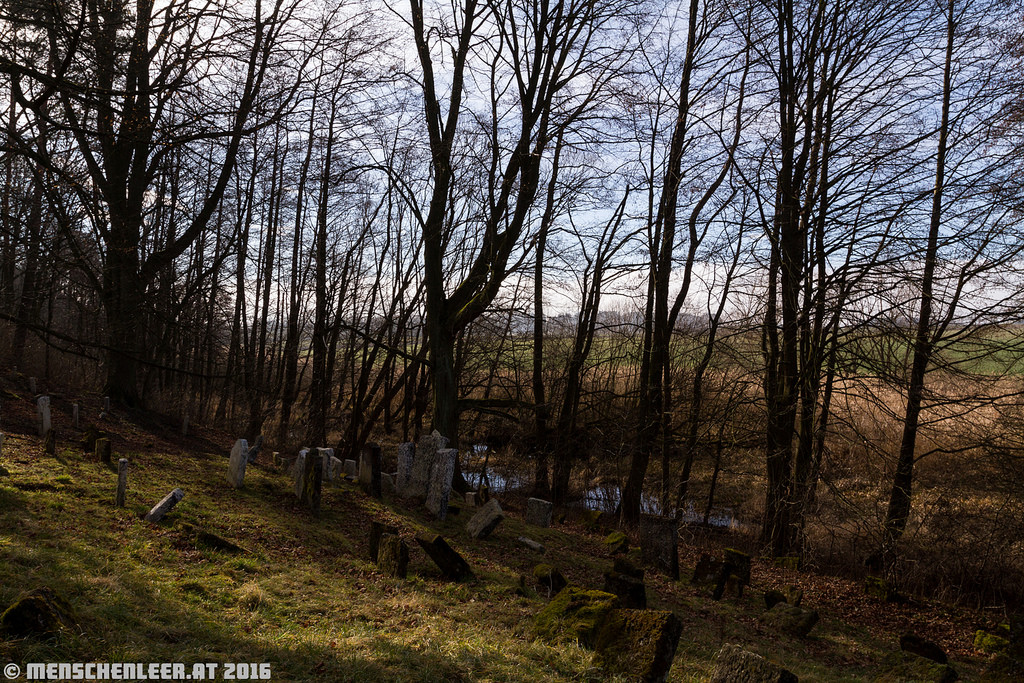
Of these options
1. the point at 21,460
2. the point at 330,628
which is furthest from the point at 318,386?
the point at 330,628

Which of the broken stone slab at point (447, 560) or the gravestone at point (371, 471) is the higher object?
the gravestone at point (371, 471)

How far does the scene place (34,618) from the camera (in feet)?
11.5

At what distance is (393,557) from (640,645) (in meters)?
3.27

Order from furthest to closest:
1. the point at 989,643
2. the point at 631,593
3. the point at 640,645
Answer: the point at 989,643 < the point at 631,593 < the point at 640,645

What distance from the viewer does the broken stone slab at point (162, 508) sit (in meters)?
6.67

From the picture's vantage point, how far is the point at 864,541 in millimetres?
11406

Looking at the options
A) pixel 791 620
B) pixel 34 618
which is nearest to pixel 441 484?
pixel 791 620

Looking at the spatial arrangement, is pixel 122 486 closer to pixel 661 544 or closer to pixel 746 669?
pixel 746 669

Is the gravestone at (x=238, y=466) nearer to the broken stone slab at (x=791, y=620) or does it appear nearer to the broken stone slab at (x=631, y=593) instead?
the broken stone slab at (x=631, y=593)

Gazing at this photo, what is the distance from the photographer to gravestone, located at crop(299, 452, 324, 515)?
27.6 feet

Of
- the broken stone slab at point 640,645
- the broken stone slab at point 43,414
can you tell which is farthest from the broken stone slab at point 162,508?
the broken stone slab at point 640,645

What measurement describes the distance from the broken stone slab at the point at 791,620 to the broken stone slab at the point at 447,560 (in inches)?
152

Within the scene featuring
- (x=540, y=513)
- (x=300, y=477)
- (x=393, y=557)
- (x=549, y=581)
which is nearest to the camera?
(x=393, y=557)

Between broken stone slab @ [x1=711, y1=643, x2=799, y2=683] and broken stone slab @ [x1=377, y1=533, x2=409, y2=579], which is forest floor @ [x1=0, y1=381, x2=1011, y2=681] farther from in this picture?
broken stone slab @ [x1=711, y1=643, x2=799, y2=683]
